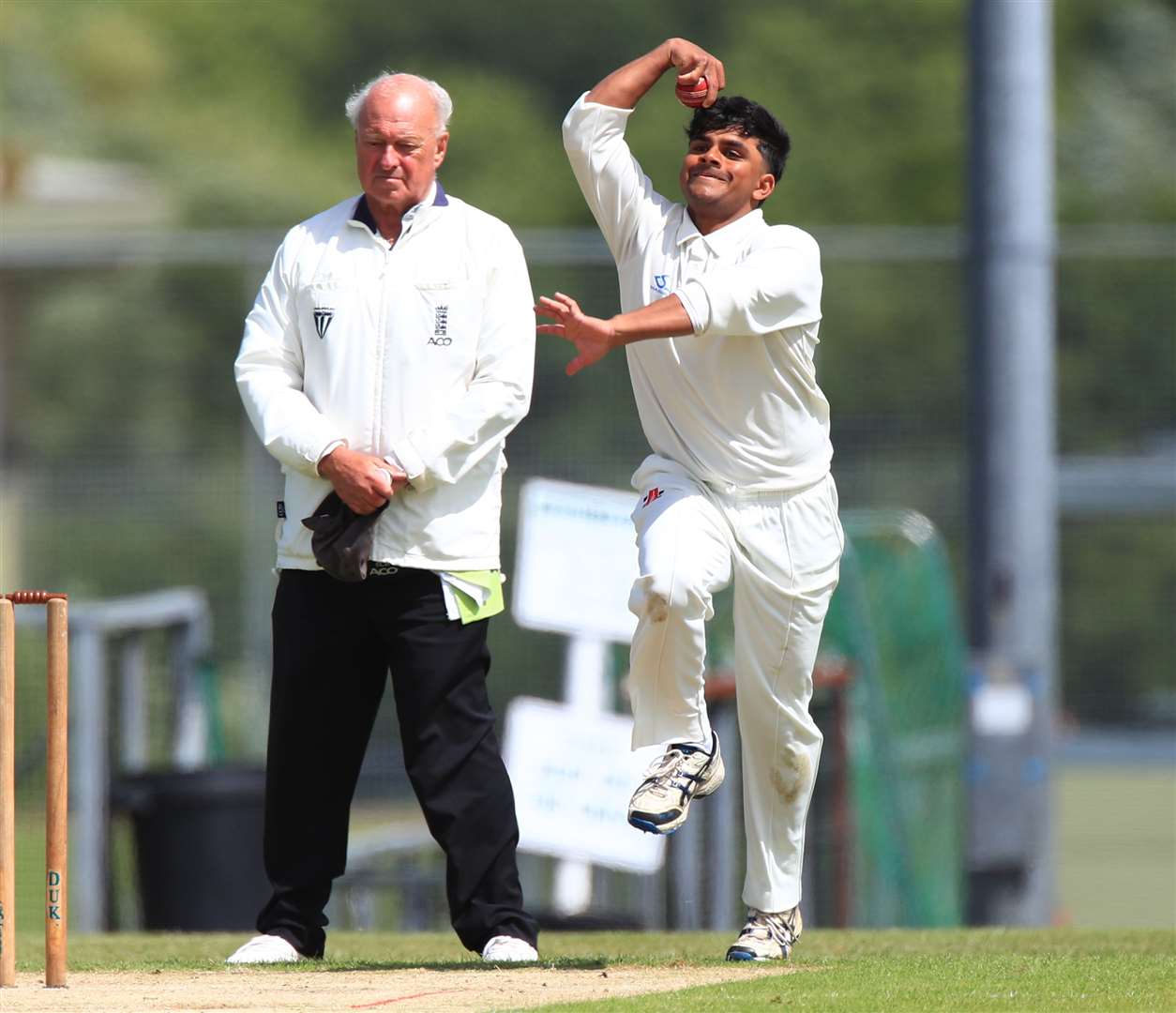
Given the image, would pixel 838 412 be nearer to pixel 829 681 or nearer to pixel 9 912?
pixel 829 681

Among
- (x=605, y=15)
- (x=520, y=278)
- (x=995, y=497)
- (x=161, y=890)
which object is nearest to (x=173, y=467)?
(x=161, y=890)

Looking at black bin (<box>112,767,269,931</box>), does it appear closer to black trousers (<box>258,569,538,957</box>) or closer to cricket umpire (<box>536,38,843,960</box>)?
black trousers (<box>258,569,538,957</box>)

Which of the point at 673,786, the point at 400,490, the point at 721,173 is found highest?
the point at 721,173

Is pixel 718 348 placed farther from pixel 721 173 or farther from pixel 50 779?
pixel 50 779

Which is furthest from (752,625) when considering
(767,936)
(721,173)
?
(721,173)

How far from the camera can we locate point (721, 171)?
605 cm

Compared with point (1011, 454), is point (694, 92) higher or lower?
higher

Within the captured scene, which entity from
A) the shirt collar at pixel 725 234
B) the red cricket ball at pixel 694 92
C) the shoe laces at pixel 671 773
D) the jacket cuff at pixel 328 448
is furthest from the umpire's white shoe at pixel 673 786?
the red cricket ball at pixel 694 92

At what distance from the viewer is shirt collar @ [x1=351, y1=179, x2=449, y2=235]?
6074 mm

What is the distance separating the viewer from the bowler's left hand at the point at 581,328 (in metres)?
5.64

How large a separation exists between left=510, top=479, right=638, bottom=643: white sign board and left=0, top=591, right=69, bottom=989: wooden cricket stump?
5176 millimetres

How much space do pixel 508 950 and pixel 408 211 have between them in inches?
76.6

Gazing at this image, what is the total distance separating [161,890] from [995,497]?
4118 millimetres

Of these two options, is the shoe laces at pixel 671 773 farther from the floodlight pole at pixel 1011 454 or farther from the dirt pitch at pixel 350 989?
the floodlight pole at pixel 1011 454
